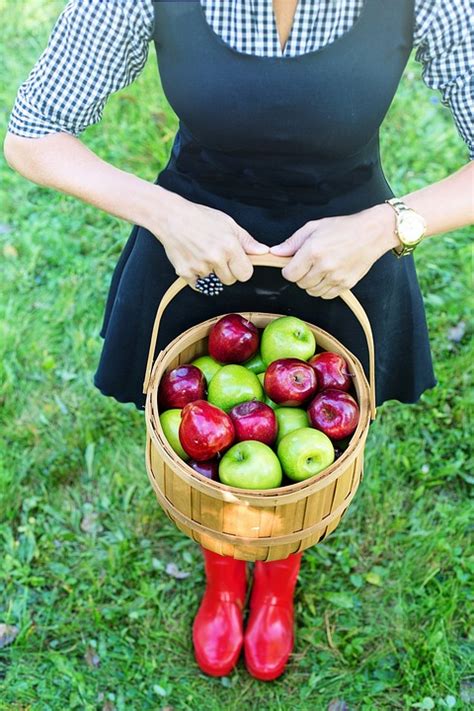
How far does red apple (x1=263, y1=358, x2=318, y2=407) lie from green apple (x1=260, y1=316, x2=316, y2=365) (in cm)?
5

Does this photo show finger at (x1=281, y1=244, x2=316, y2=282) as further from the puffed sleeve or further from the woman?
the puffed sleeve

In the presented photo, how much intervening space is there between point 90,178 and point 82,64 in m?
0.22

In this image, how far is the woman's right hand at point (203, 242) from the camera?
1485 millimetres

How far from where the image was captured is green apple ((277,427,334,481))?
1427 mm

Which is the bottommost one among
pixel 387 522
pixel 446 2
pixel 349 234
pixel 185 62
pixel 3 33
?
pixel 387 522

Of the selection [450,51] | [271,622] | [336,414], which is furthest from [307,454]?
[271,622]

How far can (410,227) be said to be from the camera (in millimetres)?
1548

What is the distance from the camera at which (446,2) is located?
4.77ft

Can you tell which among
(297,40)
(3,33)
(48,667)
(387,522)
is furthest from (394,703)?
(3,33)

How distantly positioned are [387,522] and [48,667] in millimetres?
1146

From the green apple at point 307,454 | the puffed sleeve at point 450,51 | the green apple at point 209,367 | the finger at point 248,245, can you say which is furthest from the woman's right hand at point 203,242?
the puffed sleeve at point 450,51

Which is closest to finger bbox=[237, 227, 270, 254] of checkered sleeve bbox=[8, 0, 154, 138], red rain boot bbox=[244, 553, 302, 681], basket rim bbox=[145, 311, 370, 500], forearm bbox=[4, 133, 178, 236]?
forearm bbox=[4, 133, 178, 236]

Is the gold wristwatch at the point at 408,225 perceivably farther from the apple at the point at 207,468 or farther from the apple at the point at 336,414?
the apple at the point at 207,468

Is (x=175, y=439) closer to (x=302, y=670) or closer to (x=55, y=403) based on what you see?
(x=302, y=670)
